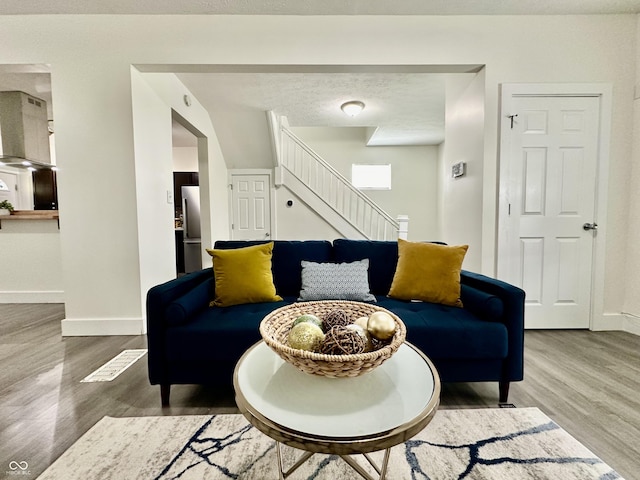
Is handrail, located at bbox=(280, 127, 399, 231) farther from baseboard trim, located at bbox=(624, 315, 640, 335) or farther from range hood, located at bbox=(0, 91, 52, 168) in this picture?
range hood, located at bbox=(0, 91, 52, 168)

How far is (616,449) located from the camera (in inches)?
51.7

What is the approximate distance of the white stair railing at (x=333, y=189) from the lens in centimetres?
539

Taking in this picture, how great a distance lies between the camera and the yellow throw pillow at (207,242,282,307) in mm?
1946

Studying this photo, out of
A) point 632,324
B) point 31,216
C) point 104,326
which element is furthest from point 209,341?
point 31,216

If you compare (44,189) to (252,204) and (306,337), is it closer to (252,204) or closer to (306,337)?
(252,204)

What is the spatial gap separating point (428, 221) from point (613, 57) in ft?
15.1

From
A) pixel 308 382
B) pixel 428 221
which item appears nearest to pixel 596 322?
pixel 308 382

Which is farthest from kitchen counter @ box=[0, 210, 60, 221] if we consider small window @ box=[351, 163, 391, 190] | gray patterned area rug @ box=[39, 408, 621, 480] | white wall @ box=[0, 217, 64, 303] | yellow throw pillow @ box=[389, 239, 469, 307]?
small window @ box=[351, 163, 391, 190]

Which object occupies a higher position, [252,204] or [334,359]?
[252,204]

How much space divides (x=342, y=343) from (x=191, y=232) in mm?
5314

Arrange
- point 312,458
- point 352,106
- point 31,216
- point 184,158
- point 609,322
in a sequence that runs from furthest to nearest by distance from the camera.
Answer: point 184,158 < point 352,106 < point 31,216 < point 609,322 < point 312,458

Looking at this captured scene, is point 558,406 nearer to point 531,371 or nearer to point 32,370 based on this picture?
point 531,371

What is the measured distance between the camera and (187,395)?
1.74 metres

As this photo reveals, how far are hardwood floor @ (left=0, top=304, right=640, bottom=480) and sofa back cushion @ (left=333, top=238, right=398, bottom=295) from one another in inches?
31.1
